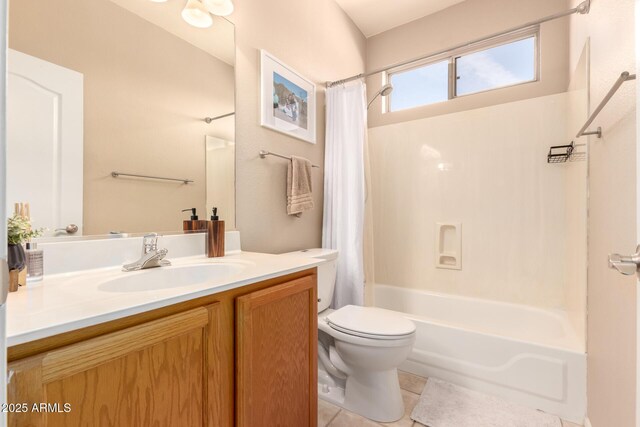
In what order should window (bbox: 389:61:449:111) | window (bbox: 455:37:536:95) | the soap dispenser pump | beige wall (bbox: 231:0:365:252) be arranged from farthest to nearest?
window (bbox: 389:61:449:111) → window (bbox: 455:37:536:95) → beige wall (bbox: 231:0:365:252) → the soap dispenser pump

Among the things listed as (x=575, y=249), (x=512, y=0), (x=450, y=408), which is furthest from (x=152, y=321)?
(x=512, y=0)

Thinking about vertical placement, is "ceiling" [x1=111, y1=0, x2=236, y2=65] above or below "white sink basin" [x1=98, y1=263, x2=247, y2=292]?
above

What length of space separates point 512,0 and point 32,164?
3.16 meters

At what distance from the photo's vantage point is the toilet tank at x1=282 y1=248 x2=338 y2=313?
1804 millimetres

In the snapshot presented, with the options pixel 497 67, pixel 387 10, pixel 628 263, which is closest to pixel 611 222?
pixel 628 263

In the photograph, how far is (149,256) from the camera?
3.52ft

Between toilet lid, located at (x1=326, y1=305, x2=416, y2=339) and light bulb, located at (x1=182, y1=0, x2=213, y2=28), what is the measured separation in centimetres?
163

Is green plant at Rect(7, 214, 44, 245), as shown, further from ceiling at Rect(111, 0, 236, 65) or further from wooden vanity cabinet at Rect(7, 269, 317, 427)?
ceiling at Rect(111, 0, 236, 65)

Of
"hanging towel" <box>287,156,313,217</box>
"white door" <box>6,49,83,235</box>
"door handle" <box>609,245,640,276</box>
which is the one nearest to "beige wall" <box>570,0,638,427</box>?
"door handle" <box>609,245,640,276</box>

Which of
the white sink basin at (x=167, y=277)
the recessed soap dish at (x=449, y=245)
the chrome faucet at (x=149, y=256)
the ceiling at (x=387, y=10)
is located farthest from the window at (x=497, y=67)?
the chrome faucet at (x=149, y=256)

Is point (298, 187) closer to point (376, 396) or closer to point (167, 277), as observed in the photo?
point (167, 277)

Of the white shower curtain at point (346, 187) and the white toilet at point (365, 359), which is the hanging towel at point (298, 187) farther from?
the white toilet at point (365, 359)

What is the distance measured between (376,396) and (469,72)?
8.58ft

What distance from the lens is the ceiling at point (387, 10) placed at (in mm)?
2414
